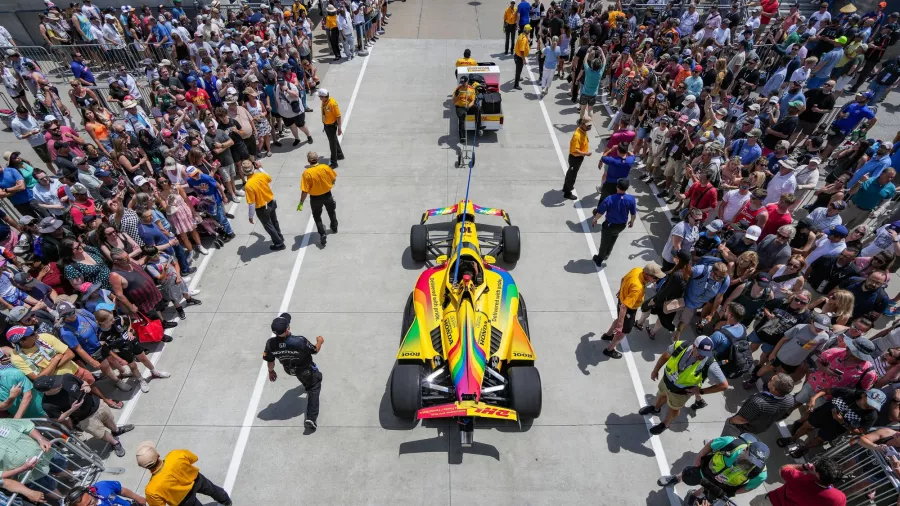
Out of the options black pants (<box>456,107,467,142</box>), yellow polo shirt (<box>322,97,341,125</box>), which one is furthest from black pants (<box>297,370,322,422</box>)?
black pants (<box>456,107,467,142</box>)

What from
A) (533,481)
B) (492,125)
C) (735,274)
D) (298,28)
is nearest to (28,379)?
(533,481)

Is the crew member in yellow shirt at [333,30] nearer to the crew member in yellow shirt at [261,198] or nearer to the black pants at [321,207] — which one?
the crew member in yellow shirt at [261,198]

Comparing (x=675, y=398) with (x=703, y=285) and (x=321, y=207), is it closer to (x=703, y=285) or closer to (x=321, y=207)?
(x=703, y=285)

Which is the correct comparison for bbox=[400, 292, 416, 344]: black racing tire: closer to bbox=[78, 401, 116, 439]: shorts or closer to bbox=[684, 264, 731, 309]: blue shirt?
bbox=[78, 401, 116, 439]: shorts

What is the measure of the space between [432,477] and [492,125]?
896 cm

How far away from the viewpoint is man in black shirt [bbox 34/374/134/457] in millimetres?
5055

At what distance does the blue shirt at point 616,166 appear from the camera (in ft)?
28.4

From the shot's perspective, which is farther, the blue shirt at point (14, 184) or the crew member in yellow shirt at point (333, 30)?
the crew member in yellow shirt at point (333, 30)

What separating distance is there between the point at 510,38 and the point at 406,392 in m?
16.5

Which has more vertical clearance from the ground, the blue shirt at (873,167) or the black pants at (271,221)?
the blue shirt at (873,167)

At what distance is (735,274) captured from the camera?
21.8 feet

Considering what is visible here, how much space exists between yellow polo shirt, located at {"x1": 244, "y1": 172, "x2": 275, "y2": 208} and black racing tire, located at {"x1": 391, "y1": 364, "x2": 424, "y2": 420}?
4.32 metres

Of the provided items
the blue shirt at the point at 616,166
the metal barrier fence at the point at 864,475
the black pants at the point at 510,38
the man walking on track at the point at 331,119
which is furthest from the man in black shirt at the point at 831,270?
the black pants at the point at 510,38

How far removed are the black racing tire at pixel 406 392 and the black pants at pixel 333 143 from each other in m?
6.84
